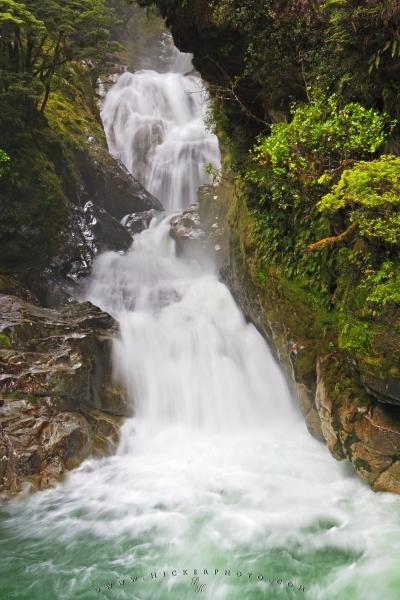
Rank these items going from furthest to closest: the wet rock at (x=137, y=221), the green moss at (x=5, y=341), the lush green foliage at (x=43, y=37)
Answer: the wet rock at (x=137, y=221) → the lush green foliage at (x=43, y=37) → the green moss at (x=5, y=341)

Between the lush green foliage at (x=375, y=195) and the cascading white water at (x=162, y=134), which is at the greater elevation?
the cascading white water at (x=162, y=134)

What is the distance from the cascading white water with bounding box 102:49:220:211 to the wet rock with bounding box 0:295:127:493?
37.9ft

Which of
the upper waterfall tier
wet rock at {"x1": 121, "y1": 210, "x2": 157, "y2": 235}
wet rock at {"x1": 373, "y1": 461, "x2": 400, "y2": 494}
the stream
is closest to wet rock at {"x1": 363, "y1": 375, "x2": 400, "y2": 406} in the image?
wet rock at {"x1": 373, "y1": 461, "x2": 400, "y2": 494}

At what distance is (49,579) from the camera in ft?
19.9

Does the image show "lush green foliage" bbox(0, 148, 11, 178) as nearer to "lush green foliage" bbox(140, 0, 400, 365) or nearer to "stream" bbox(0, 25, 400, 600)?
"stream" bbox(0, 25, 400, 600)

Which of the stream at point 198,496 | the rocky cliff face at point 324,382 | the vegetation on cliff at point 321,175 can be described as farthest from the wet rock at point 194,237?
the vegetation on cliff at point 321,175

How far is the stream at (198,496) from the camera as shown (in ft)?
19.1

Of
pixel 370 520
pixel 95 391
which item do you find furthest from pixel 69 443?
pixel 370 520

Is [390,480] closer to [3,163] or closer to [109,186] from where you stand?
[3,163]

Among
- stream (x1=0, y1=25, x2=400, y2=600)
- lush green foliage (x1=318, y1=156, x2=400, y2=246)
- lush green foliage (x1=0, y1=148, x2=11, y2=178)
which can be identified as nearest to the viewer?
lush green foliage (x1=318, y1=156, x2=400, y2=246)

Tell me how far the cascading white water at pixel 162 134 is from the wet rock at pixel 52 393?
1155 centimetres

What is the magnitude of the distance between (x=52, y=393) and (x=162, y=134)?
18256 millimetres

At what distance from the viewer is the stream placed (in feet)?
19.1

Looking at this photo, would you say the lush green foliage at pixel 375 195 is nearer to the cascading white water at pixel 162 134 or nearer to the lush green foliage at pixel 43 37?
the lush green foliage at pixel 43 37
